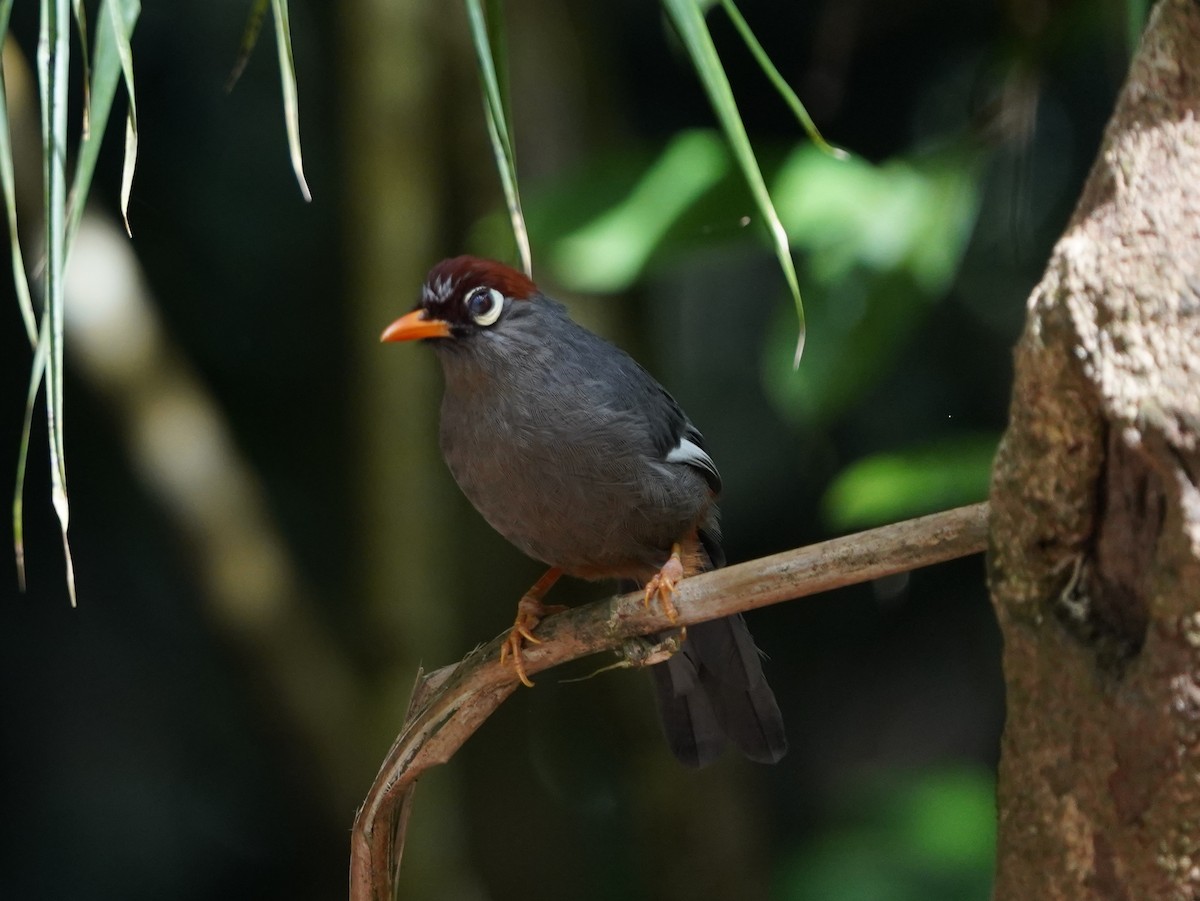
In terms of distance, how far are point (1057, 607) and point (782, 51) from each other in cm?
406

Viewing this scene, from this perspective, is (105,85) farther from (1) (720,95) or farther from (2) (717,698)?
(2) (717,698)

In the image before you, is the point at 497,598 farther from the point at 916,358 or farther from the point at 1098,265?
the point at 1098,265

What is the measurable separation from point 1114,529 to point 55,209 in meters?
1.40

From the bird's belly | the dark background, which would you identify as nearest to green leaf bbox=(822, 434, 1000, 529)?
the dark background

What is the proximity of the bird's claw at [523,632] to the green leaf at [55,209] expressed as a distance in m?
0.94

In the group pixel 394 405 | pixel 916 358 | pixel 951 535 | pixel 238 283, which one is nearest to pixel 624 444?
pixel 951 535

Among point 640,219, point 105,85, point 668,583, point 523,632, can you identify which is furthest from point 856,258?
point 105,85

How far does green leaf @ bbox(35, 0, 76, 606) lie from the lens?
170cm

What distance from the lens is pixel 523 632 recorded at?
2.75 meters

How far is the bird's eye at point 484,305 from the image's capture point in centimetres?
299

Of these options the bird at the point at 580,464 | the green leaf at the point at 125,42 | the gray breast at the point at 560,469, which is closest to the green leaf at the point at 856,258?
the bird at the point at 580,464

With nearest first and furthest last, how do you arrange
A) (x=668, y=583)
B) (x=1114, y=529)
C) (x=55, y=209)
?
(x=1114, y=529) → (x=55, y=209) → (x=668, y=583)

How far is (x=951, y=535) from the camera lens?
1927mm

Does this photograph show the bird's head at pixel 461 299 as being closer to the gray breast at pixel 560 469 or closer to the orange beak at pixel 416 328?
the orange beak at pixel 416 328
